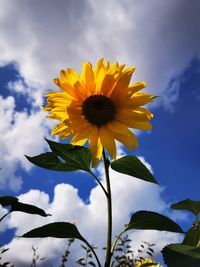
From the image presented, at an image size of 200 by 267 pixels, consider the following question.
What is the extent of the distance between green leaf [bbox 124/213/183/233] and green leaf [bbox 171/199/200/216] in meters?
0.33

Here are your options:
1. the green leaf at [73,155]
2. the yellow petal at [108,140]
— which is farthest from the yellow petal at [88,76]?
the green leaf at [73,155]

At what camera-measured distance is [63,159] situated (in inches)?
65.4

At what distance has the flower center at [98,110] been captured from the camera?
2.05m

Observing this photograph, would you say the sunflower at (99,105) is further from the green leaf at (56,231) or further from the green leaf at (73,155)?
the green leaf at (56,231)

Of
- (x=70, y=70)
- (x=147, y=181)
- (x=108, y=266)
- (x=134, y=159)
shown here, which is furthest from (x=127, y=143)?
(x=108, y=266)

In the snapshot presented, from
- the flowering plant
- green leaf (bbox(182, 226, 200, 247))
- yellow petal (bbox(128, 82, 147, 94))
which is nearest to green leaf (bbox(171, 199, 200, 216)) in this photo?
the flowering plant

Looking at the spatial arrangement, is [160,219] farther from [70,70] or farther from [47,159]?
[70,70]

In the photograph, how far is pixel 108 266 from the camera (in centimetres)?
131

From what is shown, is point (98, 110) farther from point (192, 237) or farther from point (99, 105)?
point (192, 237)

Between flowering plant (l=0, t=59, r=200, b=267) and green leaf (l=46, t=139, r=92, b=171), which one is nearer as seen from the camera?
flowering plant (l=0, t=59, r=200, b=267)

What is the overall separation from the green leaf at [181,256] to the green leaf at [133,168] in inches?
12.9

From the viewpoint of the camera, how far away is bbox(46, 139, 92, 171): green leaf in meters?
1.65

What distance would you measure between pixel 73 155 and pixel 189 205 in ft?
2.16

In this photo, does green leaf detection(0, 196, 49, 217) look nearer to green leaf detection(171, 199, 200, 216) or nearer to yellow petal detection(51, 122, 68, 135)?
yellow petal detection(51, 122, 68, 135)
